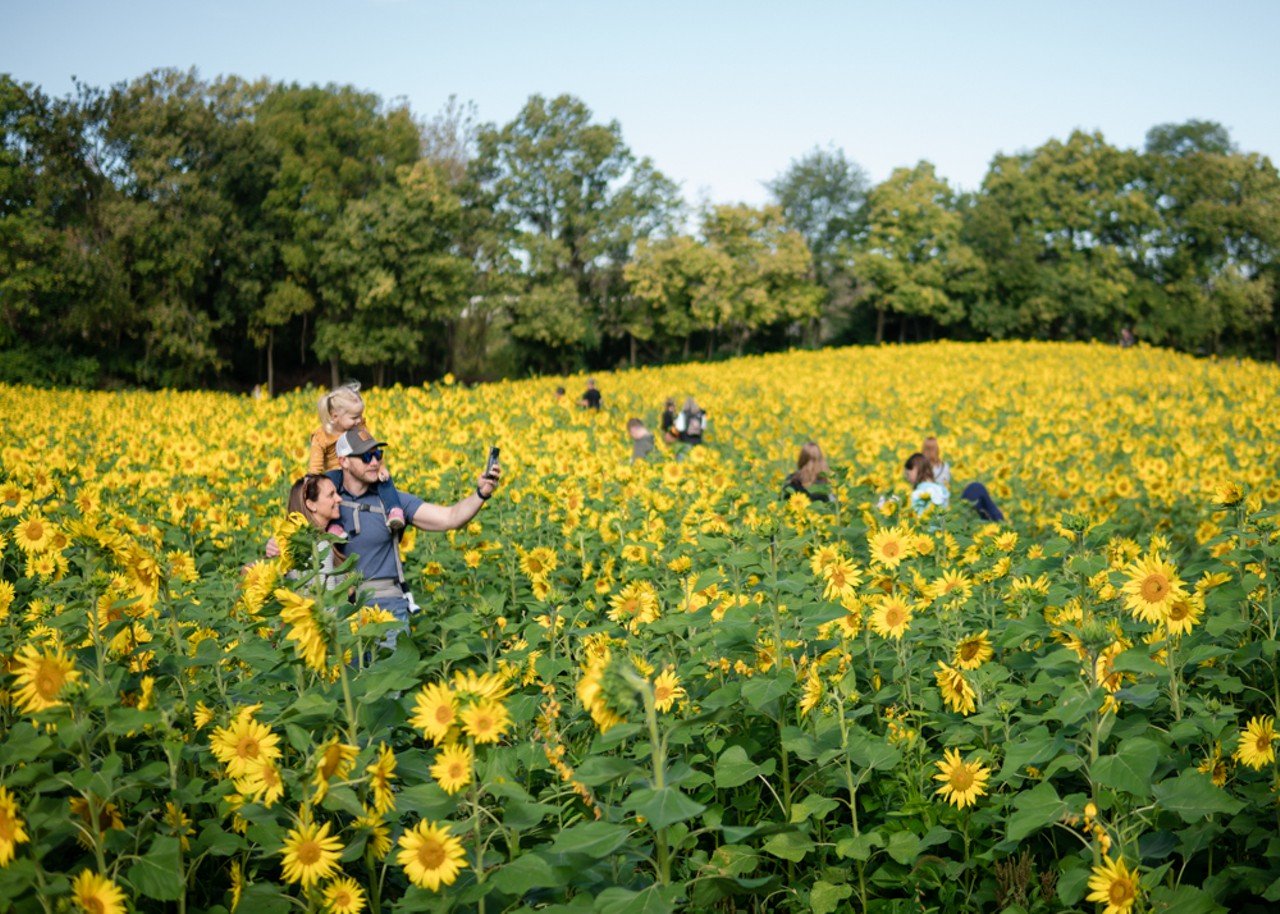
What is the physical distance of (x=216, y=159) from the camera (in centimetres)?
3575

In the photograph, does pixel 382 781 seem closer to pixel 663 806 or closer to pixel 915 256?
pixel 663 806

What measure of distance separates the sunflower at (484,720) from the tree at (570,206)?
41.1m

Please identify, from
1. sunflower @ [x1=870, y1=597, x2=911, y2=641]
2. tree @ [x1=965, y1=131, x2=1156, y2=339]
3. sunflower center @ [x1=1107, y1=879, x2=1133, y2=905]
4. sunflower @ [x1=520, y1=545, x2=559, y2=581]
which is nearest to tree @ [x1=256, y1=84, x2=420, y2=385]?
tree @ [x1=965, y1=131, x2=1156, y2=339]

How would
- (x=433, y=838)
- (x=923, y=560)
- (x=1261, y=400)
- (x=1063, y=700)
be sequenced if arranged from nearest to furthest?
(x=433, y=838), (x=1063, y=700), (x=923, y=560), (x=1261, y=400)

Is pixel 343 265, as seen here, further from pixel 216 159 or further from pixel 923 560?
pixel 923 560

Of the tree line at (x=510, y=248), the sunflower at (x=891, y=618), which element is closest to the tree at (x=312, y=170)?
the tree line at (x=510, y=248)

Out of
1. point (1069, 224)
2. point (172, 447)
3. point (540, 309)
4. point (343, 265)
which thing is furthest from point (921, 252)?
point (172, 447)

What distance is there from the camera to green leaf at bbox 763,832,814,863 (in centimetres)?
285

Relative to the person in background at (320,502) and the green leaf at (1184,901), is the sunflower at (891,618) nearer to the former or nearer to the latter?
the green leaf at (1184,901)

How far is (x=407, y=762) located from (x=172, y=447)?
7.33 metres

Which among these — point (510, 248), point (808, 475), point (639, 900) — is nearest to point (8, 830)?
point (639, 900)

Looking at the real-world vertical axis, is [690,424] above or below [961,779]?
above

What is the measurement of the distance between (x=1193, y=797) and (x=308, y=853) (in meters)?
2.31

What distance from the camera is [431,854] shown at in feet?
7.07
